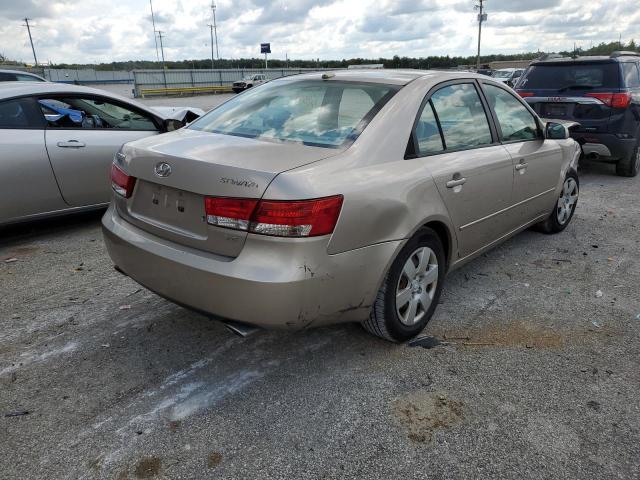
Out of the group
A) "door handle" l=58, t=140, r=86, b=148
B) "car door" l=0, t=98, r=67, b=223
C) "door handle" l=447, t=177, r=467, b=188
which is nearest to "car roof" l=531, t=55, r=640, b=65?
"door handle" l=447, t=177, r=467, b=188

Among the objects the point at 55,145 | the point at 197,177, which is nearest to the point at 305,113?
the point at 197,177

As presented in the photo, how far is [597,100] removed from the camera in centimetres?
777

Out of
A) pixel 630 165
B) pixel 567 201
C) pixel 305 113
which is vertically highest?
pixel 305 113

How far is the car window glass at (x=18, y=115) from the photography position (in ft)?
15.8

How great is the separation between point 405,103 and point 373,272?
3.53 ft

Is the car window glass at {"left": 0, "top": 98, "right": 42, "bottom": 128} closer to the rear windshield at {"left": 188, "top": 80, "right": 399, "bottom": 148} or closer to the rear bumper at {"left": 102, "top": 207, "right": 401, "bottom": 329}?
the rear windshield at {"left": 188, "top": 80, "right": 399, "bottom": 148}

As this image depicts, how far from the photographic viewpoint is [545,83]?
27.2 ft

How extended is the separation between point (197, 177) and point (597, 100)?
720 cm

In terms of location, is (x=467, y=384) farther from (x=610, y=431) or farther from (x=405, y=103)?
(x=405, y=103)

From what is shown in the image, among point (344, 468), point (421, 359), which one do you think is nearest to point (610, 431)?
point (421, 359)

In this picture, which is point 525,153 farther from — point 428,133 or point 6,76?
point 6,76

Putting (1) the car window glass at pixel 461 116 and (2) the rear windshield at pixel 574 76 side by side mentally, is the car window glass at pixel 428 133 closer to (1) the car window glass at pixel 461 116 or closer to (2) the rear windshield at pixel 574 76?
(1) the car window glass at pixel 461 116

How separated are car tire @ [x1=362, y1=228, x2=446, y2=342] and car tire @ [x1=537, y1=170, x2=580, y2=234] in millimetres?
2472

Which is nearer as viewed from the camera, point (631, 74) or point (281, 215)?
point (281, 215)
